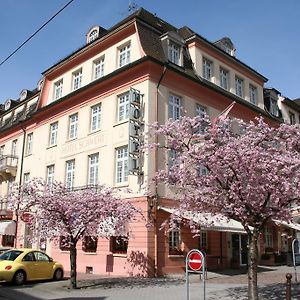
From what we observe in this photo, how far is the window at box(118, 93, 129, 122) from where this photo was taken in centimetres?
2397

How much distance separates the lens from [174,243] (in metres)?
22.2

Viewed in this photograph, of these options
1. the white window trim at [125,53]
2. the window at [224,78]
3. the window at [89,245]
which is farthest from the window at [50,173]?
the window at [224,78]

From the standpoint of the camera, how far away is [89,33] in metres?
28.8

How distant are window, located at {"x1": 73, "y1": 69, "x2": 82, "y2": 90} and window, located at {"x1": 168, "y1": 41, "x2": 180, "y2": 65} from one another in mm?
6558

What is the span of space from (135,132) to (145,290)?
8.67 metres

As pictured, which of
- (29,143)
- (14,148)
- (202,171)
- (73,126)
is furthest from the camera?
(14,148)

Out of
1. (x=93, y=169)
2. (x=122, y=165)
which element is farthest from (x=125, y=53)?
(x=93, y=169)

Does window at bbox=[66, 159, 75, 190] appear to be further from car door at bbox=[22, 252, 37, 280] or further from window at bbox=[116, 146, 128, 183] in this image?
car door at bbox=[22, 252, 37, 280]

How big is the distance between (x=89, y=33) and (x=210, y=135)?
61.7 feet

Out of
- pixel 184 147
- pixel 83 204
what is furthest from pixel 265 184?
pixel 83 204

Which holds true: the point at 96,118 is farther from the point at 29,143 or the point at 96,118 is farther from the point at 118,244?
the point at 29,143

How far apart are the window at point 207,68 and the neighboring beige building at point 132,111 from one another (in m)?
0.08

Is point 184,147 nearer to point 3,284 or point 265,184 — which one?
point 265,184

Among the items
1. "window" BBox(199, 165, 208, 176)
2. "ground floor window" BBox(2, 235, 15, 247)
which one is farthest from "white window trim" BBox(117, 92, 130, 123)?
"ground floor window" BBox(2, 235, 15, 247)
